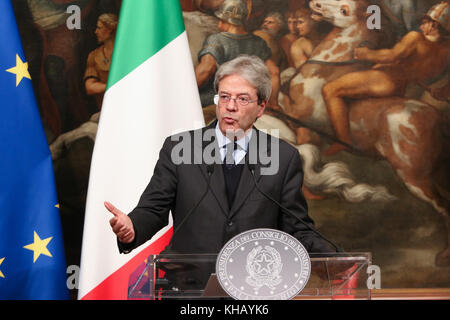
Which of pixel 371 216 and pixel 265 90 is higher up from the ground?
pixel 265 90

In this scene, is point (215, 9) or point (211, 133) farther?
point (215, 9)

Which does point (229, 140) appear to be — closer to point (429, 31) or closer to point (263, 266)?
point (263, 266)

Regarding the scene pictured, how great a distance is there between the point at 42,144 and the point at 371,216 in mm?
3413

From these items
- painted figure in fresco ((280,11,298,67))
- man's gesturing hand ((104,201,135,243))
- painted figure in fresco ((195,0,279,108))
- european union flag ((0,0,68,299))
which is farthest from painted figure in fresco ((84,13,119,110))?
man's gesturing hand ((104,201,135,243))

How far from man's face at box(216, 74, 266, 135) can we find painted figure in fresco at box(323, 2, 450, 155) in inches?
128

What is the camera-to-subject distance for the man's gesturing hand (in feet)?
7.53

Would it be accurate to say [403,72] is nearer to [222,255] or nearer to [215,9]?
[215,9]

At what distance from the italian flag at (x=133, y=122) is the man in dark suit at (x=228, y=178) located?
1.00 meters

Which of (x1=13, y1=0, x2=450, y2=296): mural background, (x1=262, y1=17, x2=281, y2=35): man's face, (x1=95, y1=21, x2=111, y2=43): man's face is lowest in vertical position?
(x1=13, y1=0, x2=450, y2=296): mural background

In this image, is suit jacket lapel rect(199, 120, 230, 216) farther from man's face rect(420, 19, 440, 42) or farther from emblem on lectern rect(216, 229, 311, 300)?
man's face rect(420, 19, 440, 42)

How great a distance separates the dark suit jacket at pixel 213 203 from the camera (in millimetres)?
2820

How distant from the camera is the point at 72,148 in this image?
591 cm

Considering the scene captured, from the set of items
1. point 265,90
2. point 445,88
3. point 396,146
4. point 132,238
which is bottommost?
point 396,146
